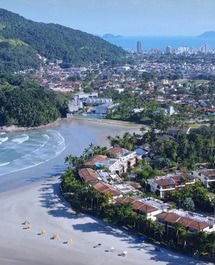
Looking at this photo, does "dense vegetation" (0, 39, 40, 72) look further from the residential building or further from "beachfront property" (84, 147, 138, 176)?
the residential building

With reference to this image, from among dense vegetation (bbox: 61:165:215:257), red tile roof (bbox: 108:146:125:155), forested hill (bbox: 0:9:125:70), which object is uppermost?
forested hill (bbox: 0:9:125:70)

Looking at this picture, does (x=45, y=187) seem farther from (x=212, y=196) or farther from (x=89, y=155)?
(x=212, y=196)

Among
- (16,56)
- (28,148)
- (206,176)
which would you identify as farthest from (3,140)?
(16,56)

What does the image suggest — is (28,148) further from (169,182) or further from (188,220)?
(188,220)

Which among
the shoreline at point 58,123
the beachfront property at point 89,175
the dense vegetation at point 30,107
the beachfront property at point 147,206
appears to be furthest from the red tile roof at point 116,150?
the dense vegetation at point 30,107

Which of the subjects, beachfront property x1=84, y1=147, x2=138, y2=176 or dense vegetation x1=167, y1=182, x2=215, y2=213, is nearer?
dense vegetation x1=167, y1=182, x2=215, y2=213

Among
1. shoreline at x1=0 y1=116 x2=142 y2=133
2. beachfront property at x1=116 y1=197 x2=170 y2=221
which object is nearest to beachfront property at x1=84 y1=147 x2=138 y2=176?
beachfront property at x1=116 y1=197 x2=170 y2=221
